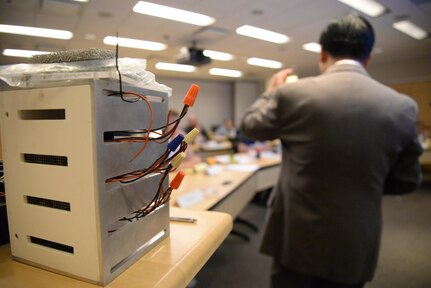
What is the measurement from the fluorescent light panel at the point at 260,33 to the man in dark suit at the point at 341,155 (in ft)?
0.70

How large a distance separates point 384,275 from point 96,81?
103 centimetres

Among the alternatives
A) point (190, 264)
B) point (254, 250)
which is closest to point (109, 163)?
point (190, 264)

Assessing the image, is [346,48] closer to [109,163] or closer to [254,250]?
[109,163]

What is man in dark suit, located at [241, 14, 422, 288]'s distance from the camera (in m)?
0.68

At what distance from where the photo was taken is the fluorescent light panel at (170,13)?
642mm

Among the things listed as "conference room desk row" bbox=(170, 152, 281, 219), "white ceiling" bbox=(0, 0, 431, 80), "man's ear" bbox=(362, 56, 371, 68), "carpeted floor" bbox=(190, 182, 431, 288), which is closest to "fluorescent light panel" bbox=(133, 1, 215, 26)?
"white ceiling" bbox=(0, 0, 431, 80)

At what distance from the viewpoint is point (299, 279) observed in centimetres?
82

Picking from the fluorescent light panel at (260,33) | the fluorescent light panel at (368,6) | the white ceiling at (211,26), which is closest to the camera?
the white ceiling at (211,26)

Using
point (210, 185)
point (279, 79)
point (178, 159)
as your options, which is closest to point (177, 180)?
point (178, 159)

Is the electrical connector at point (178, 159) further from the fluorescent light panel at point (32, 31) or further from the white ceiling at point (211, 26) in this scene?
the fluorescent light panel at point (32, 31)

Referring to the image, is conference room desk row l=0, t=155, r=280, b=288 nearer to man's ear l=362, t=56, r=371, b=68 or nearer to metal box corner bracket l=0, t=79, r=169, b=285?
metal box corner bracket l=0, t=79, r=169, b=285

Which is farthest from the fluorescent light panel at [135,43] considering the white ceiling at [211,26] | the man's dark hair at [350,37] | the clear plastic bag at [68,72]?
the man's dark hair at [350,37]

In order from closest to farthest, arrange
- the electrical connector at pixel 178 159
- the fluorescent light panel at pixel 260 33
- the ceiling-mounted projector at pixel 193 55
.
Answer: the electrical connector at pixel 178 159
the fluorescent light panel at pixel 260 33
the ceiling-mounted projector at pixel 193 55

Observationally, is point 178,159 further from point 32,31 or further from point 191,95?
point 32,31
